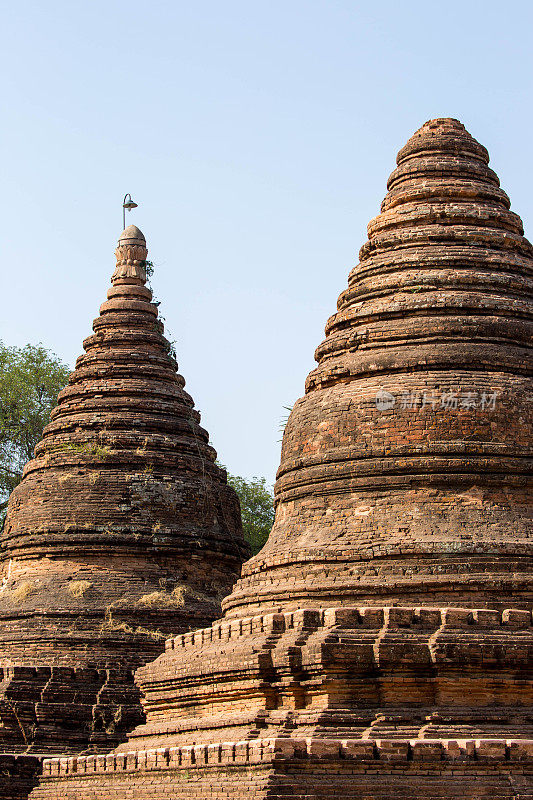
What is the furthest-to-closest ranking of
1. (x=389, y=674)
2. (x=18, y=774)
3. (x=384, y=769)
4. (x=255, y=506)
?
1. (x=255, y=506)
2. (x=18, y=774)
3. (x=389, y=674)
4. (x=384, y=769)

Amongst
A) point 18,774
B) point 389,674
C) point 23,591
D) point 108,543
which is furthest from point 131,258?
point 389,674

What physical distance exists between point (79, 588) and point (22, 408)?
13.9 m

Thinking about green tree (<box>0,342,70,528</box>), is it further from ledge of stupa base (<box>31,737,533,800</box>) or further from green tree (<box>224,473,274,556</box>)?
ledge of stupa base (<box>31,737,533,800</box>)

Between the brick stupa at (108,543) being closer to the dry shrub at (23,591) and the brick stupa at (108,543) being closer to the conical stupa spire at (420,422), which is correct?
the dry shrub at (23,591)

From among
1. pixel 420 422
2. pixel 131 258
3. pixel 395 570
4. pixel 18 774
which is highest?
pixel 131 258

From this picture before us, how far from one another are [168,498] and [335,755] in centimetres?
1088

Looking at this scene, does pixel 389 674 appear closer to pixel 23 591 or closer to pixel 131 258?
pixel 23 591

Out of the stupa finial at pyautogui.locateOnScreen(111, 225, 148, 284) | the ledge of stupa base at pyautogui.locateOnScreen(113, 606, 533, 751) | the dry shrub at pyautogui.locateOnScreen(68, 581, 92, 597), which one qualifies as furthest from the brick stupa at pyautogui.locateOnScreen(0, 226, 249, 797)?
the ledge of stupa base at pyautogui.locateOnScreen(113, 606, 533, 751)

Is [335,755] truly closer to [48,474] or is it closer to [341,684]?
[341,684]

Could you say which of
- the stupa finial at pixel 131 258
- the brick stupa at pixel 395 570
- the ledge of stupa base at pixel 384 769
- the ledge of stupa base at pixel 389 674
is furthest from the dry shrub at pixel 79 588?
the ledge of stupa base at pixel 384 769

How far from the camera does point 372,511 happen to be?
1814 centimetres

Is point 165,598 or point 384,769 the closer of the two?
point 384,769

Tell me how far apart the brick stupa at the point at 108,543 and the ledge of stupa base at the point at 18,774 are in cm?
5

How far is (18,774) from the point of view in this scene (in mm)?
21234
